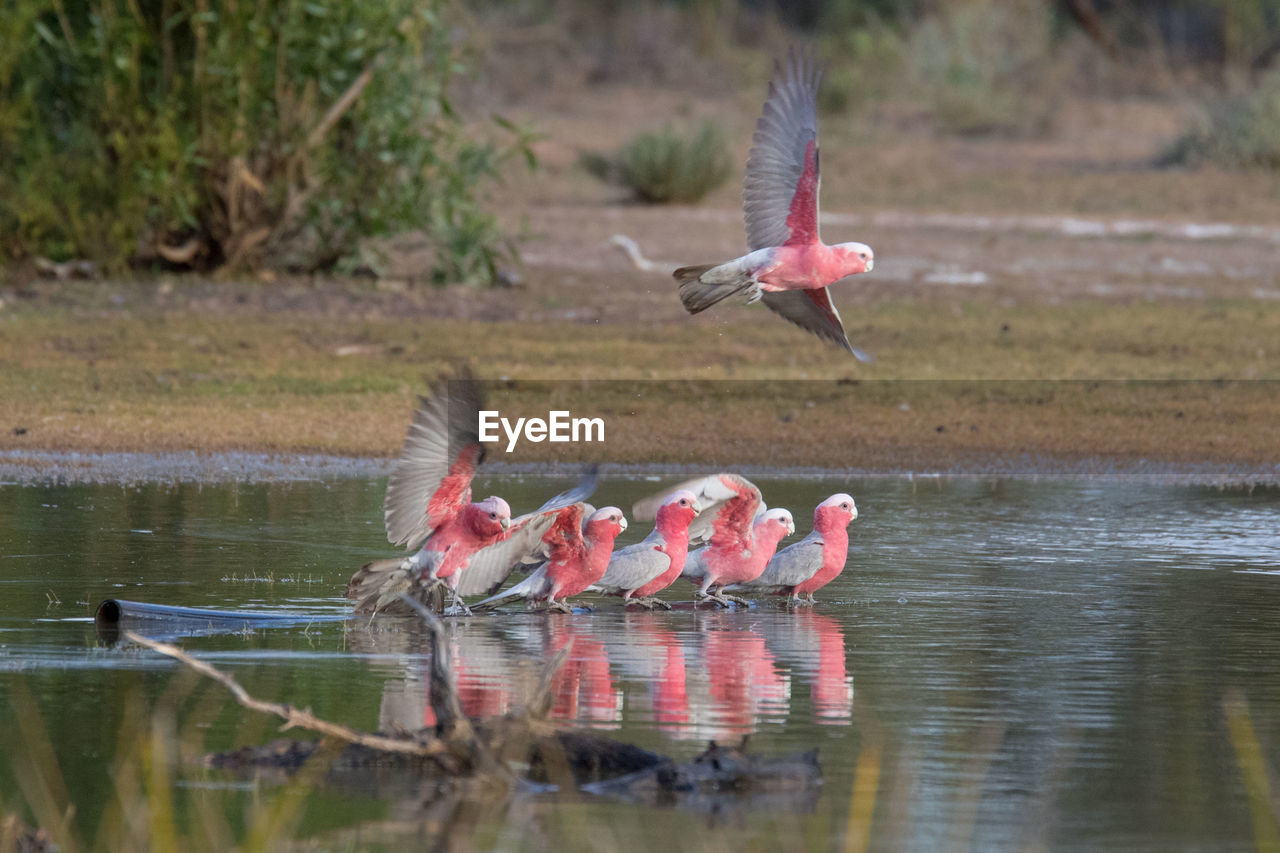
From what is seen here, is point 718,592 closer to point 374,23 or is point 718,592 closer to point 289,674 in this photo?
point 289,674

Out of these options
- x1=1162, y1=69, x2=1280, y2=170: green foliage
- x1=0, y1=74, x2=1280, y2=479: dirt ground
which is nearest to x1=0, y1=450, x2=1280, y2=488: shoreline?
x1=0, y1=74, x2=1280, y2=479: dirt ground

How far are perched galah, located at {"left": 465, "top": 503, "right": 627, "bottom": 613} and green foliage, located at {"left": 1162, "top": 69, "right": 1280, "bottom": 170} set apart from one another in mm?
21966

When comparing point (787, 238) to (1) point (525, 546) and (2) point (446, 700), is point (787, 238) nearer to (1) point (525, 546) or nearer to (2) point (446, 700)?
(1) point (525, 546)

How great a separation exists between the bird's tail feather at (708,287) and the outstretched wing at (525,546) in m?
0.88

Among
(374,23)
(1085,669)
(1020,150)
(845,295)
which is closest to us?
(1085,669)

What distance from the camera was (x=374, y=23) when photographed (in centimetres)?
1883

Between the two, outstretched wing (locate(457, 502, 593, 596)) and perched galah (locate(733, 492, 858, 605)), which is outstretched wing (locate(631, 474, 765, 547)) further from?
outstretched wing (locate(457, 502, 593, 596))

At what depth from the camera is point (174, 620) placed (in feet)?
24.6

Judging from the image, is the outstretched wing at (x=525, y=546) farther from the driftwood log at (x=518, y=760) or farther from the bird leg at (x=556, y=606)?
the driftwood log at (x=518, y=760)

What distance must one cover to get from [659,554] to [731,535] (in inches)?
15.1

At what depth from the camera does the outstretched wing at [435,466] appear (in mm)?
7453

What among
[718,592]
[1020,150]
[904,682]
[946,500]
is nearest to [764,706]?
[904,682]

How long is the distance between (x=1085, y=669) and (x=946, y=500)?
4444mm

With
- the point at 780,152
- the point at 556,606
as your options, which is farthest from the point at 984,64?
the point at 556,606
